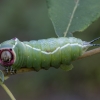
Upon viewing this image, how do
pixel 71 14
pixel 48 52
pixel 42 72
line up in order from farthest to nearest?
pixel 42 72, pixel 71 14, pixel 48 52

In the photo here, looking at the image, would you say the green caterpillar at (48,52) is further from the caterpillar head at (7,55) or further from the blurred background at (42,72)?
the blurred background at (42,72)

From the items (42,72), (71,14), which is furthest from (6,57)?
(42,72)

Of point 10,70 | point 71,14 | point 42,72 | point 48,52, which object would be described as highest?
point 42,72

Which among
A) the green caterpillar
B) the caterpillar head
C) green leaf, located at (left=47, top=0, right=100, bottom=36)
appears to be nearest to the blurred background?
green leaf, located at (left=47, top=0, right=100, bottom=36)

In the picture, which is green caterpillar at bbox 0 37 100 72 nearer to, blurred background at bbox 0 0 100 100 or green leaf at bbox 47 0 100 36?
green leaf at bbox 47 0 100 36

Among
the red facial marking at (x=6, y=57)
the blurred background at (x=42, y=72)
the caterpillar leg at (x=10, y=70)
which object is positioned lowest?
the caterpillar leg at (x=10, y=70)

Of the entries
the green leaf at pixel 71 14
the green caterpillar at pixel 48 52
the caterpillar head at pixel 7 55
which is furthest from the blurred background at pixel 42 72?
the caterpillar head at pixel 7 55

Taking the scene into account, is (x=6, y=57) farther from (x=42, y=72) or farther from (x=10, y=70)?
(x=42, y=72)

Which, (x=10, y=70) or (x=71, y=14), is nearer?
(x=10, y=70)

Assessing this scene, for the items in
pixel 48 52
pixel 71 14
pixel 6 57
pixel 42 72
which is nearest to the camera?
pixel 6 57
